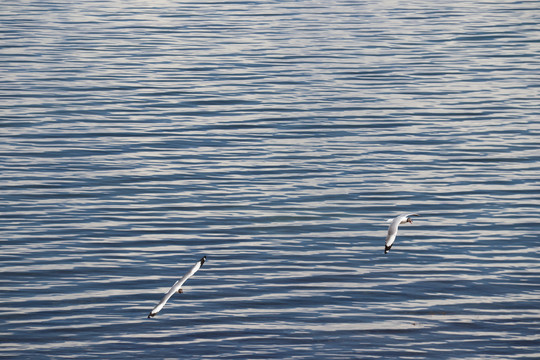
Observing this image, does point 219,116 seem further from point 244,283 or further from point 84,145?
point 244,283

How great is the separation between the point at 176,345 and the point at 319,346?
5.05 feet

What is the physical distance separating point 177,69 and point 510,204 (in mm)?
15074

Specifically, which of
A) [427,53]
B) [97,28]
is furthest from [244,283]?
[97,28]

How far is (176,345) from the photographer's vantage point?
12.5 metres

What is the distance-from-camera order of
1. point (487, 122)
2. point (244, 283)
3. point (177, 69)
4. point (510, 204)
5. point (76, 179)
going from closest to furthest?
point (244, 283), point (510, 204), point (76, 179), point (487, 122), point (177, 69)

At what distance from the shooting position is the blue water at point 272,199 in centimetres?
1296

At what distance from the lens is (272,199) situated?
59.6 ft

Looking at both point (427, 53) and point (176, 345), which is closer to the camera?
point (176, 345)

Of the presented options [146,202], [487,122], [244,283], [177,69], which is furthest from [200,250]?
[177,69]

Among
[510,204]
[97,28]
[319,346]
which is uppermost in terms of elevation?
[319,346]

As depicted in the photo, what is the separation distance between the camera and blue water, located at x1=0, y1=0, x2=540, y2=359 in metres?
13.0

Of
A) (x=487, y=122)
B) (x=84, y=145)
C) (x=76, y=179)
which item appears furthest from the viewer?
(x=487, y=122)

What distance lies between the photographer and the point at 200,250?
15664mm

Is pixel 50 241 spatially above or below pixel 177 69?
above
